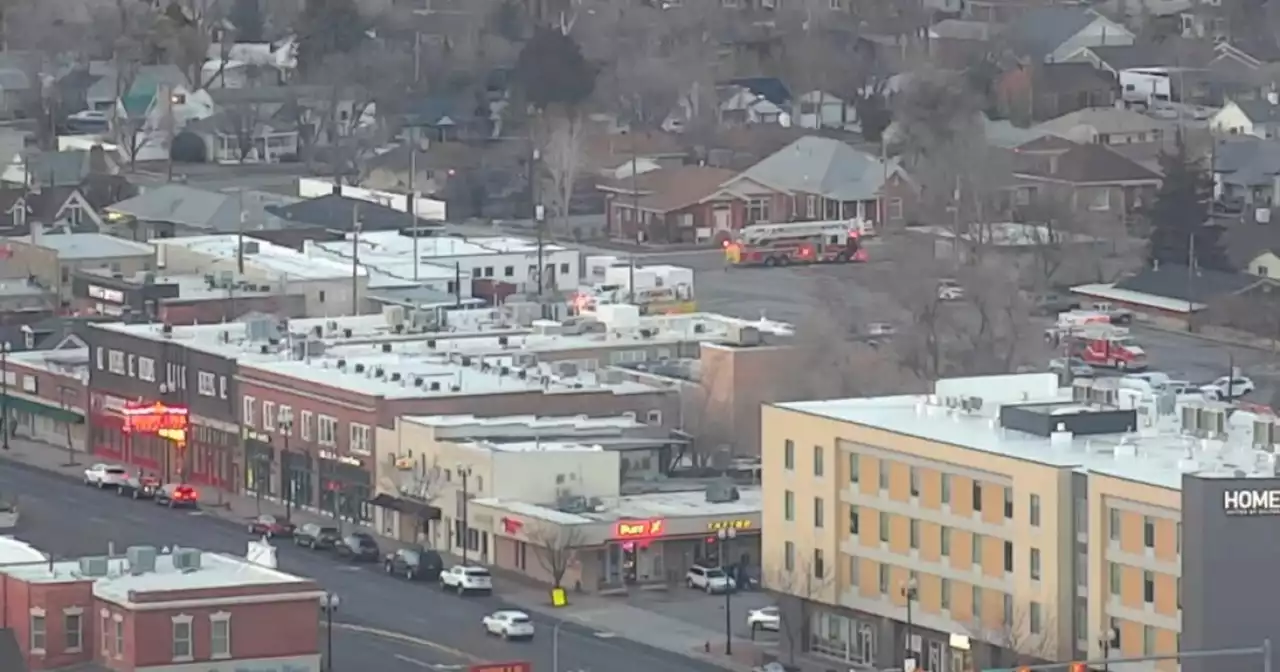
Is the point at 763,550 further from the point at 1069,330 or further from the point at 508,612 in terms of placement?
the point at 1069,330

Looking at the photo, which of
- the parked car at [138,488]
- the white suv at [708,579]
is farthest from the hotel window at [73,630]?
the parked car at [138,488]

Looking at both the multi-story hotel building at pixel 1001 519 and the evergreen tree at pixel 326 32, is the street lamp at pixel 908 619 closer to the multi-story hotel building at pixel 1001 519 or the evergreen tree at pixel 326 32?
the multi-story hotel building at pixel 1001 519

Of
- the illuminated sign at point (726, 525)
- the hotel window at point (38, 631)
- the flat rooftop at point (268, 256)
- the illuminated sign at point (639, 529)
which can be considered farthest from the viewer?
the flat rooftop at point (268, 256)

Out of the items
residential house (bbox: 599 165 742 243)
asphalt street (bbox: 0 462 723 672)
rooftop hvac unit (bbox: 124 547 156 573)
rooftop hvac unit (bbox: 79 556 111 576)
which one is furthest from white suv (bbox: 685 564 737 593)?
residential house (bbox: 599 165 742 243)

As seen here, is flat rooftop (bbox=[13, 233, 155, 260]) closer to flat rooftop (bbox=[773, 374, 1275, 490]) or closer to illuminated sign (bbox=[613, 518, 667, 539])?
illuminated sign (bbox=[613, 518, 667, 539])

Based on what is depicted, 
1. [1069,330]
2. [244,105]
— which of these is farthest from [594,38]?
[1069,330]

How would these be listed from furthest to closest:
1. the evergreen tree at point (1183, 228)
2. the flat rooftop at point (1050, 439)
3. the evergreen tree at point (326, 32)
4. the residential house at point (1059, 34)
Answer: the residential house at point (1059, 34) < the evergreen tree at point (326, 32) < the evergreen tree at point (1183, 228) < the flat rooftop at point (1050, 439)
